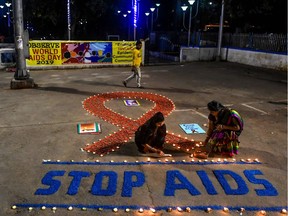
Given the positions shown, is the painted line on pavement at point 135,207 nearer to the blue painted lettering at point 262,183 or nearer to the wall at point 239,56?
the blue painted lettering at point 262,183

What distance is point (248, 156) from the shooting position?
21.5 ft

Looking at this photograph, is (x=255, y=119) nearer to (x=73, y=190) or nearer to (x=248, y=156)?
(x=248, y=156)

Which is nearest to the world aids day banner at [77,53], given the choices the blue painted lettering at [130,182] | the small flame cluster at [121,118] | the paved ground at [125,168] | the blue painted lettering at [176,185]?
the paved ground at [125,168]

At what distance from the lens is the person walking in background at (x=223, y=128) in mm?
5996

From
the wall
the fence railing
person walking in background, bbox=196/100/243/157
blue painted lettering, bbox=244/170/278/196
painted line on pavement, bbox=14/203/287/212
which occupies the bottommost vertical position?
painted line on pavement, bbox=14/203/287/212

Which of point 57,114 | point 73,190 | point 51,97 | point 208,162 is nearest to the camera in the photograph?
point 73,190

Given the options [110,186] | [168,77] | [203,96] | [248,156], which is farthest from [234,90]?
[110,186]

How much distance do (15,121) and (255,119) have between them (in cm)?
689

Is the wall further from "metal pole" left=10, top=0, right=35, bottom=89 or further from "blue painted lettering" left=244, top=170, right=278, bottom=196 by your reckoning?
"blue painted lettering" left=244, top=170, right=278, bottom=196

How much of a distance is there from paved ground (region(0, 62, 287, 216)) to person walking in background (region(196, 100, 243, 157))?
258mm

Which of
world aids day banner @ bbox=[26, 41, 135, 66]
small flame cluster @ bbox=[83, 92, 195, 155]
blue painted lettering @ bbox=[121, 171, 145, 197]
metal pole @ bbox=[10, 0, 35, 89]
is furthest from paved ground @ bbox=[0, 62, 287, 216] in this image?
world aids day banner @ bbox=[26, 41, 135, 66]

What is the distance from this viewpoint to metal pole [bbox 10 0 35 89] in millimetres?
12086

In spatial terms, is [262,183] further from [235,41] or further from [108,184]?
[235,41]

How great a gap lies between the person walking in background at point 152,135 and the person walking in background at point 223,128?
101 centimetres
